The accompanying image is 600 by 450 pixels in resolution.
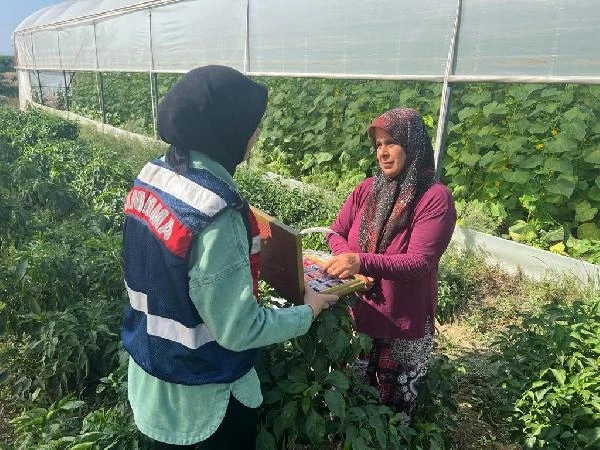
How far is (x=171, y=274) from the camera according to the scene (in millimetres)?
1132

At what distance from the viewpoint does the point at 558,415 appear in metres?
1.98

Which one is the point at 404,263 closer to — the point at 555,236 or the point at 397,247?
the point at 397,247

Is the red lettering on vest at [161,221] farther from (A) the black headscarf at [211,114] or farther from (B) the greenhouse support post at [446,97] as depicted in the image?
(B) the greenhouse support post at [446,97]

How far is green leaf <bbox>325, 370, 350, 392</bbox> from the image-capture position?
150 centimetres

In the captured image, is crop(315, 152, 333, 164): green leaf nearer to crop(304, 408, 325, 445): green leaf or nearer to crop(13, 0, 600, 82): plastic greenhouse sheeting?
crop(13, 0, 600, 82): plastic greenhouse sheeting

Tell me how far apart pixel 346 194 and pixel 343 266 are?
349 cm

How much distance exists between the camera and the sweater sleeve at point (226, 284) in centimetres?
109

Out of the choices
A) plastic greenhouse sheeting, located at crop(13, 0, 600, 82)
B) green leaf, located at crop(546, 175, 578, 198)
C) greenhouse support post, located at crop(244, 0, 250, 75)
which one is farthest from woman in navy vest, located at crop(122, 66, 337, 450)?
greenhouse support post, located at crop(244, 0, 250, 75)

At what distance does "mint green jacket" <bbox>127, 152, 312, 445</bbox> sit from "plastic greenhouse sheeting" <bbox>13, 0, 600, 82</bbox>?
3.28 meters

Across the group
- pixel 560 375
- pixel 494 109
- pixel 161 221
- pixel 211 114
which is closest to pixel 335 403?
pixel 161 221

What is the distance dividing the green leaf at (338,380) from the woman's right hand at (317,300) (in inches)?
8.8

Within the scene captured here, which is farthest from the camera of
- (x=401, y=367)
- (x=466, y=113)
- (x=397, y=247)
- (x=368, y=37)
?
(x=368, y=37)

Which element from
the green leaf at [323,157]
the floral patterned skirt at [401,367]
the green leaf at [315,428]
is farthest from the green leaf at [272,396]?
the green leaf at [323,157]

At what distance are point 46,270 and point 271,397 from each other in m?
1.53
